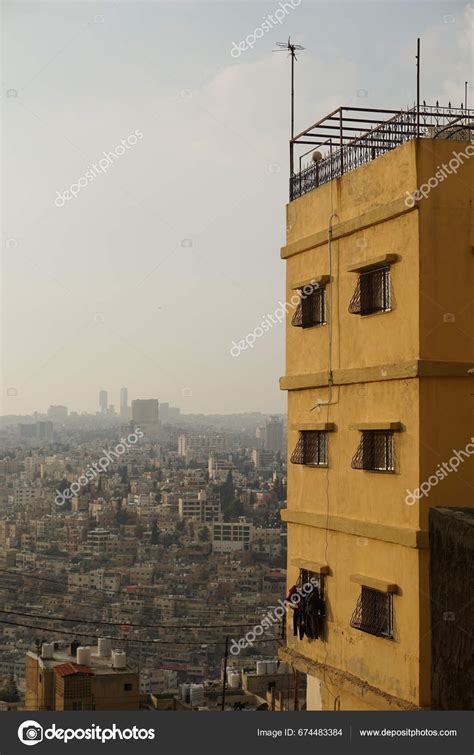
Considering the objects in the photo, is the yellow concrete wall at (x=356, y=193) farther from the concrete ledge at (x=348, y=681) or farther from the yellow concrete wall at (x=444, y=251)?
the concrete ledge at (x=348, y=681)

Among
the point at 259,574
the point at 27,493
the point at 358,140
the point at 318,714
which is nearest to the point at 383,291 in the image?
the point at 358,140

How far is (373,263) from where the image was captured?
10.8 m

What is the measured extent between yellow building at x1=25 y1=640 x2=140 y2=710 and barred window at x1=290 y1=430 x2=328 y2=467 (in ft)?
34.4

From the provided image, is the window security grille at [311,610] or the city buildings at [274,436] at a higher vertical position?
the city buildings at [274,436]

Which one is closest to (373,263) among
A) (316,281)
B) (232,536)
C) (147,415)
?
(316,281)

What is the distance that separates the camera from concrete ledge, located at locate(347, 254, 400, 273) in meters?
10.6

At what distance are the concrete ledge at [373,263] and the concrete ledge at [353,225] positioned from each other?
1.30 ft

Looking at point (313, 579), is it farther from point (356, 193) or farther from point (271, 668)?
point (271, 668)

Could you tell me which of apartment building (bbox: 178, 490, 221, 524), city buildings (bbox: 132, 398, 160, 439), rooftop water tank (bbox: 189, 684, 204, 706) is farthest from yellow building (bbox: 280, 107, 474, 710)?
city buildings (bbox: 132, 398, 160, 439)

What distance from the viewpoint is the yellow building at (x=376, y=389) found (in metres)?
10.2

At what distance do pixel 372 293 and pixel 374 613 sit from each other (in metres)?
3.34

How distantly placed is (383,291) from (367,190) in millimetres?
1137

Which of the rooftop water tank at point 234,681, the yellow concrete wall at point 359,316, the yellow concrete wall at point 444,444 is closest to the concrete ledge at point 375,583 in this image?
the yellow concrete wall at point 444,444

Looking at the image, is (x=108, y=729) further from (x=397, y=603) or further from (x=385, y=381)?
(x=385, y=381)
